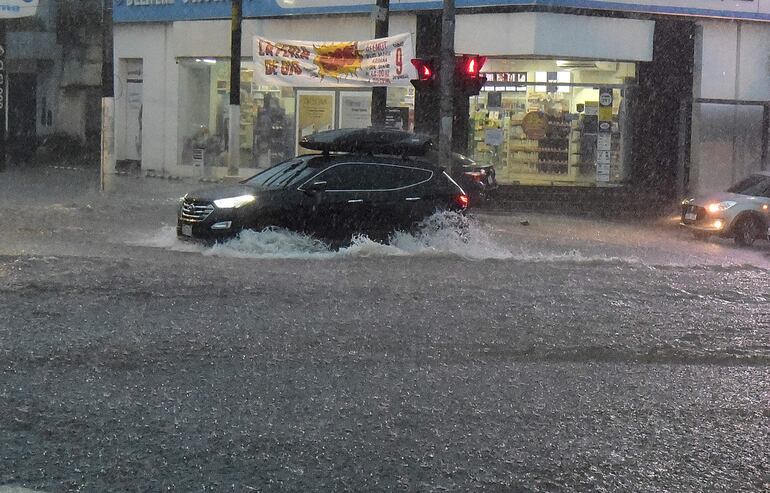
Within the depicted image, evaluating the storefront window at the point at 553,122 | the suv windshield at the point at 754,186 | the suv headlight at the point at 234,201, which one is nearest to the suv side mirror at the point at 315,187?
the suv headlight at the point at 234,201

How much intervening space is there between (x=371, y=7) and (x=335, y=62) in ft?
5.01

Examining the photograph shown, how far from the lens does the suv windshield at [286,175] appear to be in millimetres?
13977

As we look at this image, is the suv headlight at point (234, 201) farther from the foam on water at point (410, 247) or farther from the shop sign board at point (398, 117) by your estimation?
the shop sign board at point (398, 117)

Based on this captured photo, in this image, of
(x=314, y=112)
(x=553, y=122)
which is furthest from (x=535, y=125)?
(x=314, y=112)

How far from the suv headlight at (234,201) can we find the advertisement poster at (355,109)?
12.5 m

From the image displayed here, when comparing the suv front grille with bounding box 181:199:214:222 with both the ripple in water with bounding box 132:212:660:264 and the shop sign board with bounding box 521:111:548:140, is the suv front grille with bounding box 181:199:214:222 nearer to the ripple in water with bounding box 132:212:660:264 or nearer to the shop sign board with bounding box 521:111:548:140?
the ripple in water with bounding box 132:212:660:264

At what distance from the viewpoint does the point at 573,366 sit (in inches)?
322

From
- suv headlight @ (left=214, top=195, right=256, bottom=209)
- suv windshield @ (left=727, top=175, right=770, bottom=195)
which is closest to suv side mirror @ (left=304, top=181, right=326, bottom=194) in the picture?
suv headlight @ (left=214, top=195, right=256, bottom=209)

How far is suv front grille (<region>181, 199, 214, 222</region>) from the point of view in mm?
13508

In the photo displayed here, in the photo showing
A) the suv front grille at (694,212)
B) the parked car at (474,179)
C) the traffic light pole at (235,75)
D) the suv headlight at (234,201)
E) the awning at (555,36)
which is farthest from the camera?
the traffic light pole at (235,75)

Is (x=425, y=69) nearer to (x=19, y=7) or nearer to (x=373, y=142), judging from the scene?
(x=373, y=142)

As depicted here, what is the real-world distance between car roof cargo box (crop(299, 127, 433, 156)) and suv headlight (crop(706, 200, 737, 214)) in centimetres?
625

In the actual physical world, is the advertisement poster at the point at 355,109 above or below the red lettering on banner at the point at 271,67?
below

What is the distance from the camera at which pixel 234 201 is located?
1355 centimetres
